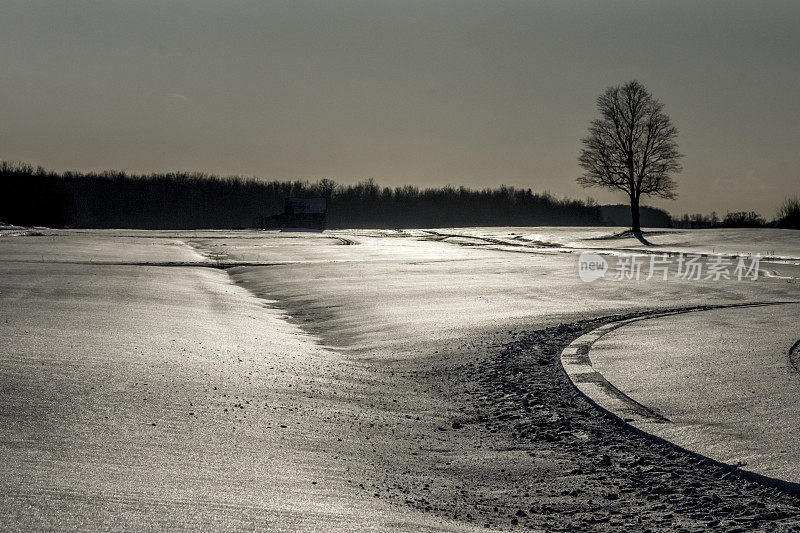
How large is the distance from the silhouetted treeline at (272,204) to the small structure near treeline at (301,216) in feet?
120

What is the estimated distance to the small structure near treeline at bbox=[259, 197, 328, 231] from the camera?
3644 inches

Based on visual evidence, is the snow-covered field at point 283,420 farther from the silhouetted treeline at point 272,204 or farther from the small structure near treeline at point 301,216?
the silhouetted treeline at point 272,204

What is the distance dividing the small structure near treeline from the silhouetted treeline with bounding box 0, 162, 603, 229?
36425 mm

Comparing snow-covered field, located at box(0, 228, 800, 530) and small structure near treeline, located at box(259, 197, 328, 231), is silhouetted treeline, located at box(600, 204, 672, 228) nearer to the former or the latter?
small structure near treeline, located at box(259, 197, 328, 231)

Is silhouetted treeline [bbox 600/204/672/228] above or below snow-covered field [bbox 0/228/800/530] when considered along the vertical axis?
Result: above

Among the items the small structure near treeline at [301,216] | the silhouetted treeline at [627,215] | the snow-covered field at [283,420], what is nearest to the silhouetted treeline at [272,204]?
the silhouetted treeline at [627,215]

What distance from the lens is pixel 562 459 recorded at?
4.89m

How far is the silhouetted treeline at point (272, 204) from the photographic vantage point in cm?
14250

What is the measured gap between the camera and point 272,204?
168 metres

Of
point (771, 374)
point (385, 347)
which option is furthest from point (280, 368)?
point (771, 374)

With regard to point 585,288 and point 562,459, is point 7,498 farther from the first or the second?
point 585,288

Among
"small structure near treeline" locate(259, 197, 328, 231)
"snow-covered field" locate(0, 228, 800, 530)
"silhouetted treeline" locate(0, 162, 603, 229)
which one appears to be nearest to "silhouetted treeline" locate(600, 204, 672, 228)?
"silhouetted treeline" locate(0, 162, 603, 229)

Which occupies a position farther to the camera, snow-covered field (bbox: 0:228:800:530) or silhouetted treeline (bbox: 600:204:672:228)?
silhouetted treeline (bbox: 600:204:672:228)

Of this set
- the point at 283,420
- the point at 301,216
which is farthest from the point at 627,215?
the point at 283,420
